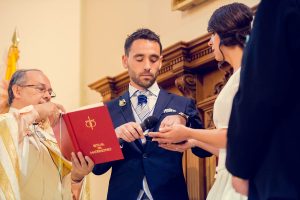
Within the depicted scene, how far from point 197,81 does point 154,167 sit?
1.51m

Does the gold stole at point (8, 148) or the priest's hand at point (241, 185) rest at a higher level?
the gold stole at point (8, 148)

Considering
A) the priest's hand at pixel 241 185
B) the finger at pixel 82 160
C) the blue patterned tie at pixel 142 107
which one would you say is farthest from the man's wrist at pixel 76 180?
the priest's hand at pixel 241 185

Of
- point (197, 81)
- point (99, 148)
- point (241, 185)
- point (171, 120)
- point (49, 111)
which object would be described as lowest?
point (241, 185)

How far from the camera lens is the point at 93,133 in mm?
3230

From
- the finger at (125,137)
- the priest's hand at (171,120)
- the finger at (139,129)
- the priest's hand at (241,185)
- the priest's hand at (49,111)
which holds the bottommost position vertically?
the priest's hand at (241,185)

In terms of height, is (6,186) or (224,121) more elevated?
(224,121)

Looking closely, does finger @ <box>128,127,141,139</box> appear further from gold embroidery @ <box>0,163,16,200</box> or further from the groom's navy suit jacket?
gold embroidery @ <box>0,163,16,200</box>

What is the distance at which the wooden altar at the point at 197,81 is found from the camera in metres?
4.43

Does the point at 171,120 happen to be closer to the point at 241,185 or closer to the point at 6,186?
the point at 6,186

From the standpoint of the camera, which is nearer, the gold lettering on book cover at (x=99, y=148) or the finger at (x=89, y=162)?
the gold lettering on book cover at (x=99, y=148)

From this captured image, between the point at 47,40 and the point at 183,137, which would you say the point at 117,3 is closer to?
the point at 47,40

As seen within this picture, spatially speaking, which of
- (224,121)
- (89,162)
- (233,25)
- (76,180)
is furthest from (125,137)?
(233,25)

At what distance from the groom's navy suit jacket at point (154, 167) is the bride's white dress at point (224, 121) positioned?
0.62 meters

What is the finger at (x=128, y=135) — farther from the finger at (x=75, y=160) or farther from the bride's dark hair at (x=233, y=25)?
the bride's dark hair at (x=233, y=25)
